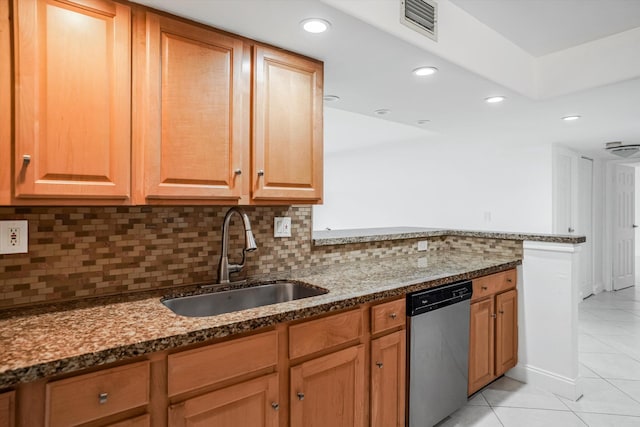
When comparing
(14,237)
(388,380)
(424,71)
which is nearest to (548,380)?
(388,380)

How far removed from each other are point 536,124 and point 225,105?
3135 mm

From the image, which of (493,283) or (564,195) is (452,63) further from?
(564,195)

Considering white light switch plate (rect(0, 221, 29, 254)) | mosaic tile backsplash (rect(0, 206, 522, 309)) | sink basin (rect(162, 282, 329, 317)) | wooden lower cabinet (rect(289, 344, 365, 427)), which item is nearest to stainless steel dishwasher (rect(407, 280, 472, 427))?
wooden lower cabinet (rect(289, 344, 365, 427))

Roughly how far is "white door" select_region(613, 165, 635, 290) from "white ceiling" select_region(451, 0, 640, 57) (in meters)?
5.07

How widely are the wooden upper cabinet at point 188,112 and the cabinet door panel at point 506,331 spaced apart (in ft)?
6.87

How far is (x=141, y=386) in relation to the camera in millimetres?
1157

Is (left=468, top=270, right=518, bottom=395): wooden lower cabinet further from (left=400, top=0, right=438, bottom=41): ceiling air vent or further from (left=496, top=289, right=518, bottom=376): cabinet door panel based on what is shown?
(left=400, top=0, right=438, bottom=41): ceiling air vent

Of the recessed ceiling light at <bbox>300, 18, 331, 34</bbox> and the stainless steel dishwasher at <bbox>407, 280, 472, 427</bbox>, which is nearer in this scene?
the recessed ceiling light at <bbox>300, 18, 331, 34</bbox>

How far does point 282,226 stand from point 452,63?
52.0 inches

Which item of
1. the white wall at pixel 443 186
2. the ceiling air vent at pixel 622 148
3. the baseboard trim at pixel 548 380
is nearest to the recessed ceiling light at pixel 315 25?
the baseboard trim at pixel 548 380

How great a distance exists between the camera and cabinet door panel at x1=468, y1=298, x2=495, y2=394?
2443 mm

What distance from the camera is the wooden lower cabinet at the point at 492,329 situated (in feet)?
8.07

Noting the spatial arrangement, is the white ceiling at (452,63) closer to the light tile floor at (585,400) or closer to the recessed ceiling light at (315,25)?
the recessed ceiling light at (315,25)

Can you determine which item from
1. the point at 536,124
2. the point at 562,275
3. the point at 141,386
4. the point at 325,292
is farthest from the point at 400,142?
the point at 141,386
